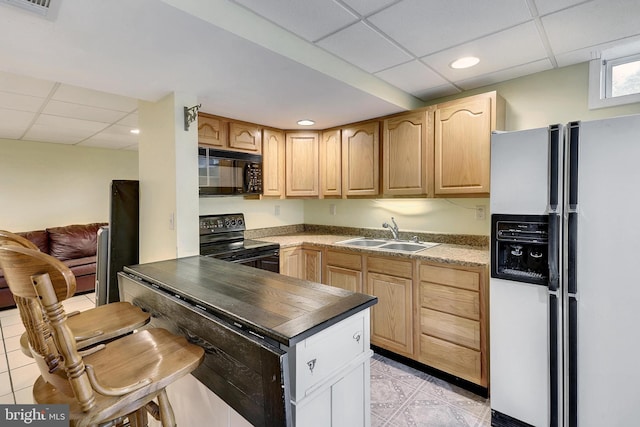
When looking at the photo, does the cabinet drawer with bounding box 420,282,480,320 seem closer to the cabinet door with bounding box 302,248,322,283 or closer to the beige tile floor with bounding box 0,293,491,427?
the beige tile floor with bounding box 0,293,491,427

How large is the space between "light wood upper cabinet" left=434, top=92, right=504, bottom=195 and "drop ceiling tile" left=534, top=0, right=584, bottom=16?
0.74 m

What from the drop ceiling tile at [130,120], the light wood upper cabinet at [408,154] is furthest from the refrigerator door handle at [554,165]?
the drop ceiling tile at [130,120]

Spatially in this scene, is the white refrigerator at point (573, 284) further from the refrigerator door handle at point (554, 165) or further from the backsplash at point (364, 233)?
→ the backsplash at point (364, 233)

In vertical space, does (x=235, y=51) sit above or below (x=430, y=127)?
above

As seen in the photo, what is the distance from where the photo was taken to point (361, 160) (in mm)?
3096

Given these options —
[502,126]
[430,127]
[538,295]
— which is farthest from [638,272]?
[430,127]

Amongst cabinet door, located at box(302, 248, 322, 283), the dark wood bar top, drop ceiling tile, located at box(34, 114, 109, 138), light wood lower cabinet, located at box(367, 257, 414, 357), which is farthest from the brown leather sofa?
light wood lower cabinet, located at box(367, 257, 414, 357)

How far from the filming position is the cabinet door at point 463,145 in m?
2.34

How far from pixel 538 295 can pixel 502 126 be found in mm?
1411

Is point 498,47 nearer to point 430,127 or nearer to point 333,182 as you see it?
point 430,127

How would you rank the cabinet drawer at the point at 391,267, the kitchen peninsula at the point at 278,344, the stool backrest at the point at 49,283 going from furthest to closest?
the cabinet drawer at the point at 391,267 → the kitchen peninsula at the point at 278,344 → the stool backrest at the point at 49,283

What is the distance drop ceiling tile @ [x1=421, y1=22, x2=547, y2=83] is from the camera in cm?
182

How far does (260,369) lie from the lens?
1034 millimetres

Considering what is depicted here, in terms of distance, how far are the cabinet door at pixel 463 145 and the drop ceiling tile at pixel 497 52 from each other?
22cm
